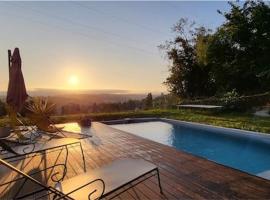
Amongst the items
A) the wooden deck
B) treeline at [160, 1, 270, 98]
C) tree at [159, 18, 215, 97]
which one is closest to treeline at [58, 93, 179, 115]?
tree at [159, 18, 215, 97]

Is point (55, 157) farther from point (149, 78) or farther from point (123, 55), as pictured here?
point (149, 78)

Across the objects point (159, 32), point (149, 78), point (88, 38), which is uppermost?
point (159, 32)

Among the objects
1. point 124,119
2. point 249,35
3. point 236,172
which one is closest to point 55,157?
point 236,172

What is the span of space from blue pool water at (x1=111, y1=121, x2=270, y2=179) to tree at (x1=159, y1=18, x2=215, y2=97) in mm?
8486

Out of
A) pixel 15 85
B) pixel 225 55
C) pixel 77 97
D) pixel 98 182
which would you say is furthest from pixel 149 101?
pixel 98 182

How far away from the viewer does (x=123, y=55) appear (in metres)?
17.5

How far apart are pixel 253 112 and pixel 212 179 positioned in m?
10.5

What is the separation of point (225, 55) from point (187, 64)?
3411mm

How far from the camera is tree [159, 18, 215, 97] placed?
19.6 metres

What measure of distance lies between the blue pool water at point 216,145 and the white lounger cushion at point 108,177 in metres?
3.28

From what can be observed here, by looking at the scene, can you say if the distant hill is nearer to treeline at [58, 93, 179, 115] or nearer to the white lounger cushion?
treeline at [58, 93, 179, 115]

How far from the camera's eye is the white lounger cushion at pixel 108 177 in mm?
2637

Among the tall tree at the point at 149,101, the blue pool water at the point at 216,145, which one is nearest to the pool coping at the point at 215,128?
the blue pool water at the point at 216,145

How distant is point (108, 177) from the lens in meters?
2.95
